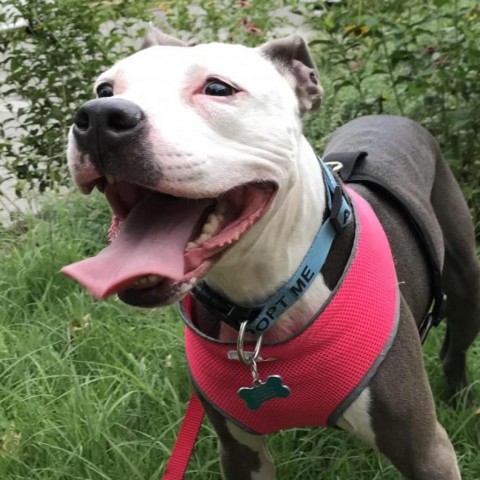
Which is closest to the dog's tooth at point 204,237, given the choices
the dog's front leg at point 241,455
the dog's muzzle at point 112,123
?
the dog's muzzle at point 112,123

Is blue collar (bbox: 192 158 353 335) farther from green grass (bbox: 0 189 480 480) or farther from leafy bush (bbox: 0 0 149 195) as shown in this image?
leafy bush (bbox: 0 0 149 195)

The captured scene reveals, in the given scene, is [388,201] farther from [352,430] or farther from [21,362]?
[21,362]

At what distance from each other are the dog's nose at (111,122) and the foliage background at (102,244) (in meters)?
1.24

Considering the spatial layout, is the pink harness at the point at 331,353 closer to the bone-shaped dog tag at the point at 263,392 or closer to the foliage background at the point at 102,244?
the bone-shaped dog tag at the point at 263,392

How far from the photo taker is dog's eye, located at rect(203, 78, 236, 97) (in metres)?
1.79

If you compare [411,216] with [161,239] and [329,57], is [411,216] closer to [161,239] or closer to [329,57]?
[161,239]

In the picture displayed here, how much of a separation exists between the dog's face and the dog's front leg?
2.27 feet

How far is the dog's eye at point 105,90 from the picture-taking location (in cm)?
187

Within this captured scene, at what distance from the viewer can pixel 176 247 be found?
167 centimetres

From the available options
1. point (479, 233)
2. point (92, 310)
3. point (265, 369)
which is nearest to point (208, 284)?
point (265, 369)

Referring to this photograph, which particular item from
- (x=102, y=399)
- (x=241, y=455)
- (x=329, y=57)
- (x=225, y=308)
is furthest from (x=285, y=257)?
(x=329, y=57)

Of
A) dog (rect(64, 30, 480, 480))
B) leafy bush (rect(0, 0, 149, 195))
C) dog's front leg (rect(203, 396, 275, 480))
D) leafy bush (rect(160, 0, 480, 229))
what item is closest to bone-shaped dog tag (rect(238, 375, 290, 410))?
dog (rect(64, 30, 480, 480))

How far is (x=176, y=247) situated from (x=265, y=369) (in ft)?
1.62

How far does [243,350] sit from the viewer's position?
200cm
